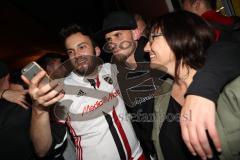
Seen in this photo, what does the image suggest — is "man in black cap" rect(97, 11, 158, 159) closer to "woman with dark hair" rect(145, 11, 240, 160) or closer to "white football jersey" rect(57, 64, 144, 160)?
"white football jersey" rect(57, 64, 144, 160)

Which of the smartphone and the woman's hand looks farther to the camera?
the smartphone

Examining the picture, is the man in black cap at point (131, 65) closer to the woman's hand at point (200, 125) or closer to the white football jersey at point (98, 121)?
the white football jersey at point (98, 121)

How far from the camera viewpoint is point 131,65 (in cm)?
197

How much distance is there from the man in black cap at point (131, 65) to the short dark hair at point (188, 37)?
17.1 inches

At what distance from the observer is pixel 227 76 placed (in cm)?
101

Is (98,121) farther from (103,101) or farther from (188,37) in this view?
(188,37)

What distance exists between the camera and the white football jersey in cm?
174

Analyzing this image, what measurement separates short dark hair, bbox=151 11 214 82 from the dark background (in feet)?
7.89

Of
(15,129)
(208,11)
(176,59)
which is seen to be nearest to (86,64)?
(15,129)

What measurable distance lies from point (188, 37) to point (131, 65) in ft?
2.41

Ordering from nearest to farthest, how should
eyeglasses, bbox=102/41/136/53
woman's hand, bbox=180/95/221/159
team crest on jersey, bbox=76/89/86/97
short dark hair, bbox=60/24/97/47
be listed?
1. woman's hand, bbox=180/95/221/159
2. team crest on jersey, bbox=76/89/86/97
3. eyeglasses, bbox=102/41/136/53
4. short dark hair, bbox=60/24/97/47

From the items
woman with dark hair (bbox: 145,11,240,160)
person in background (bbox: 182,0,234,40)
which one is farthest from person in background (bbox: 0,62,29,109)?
person in background (bbox: 182,0,234,40)

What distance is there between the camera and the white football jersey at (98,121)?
1744 mm

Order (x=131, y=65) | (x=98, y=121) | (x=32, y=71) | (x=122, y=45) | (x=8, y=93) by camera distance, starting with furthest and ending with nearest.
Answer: (x=122, y=45) → (x=131, y=65) → (x=8, y=93) → (x=98, y=121) → (x=32, y=71)
